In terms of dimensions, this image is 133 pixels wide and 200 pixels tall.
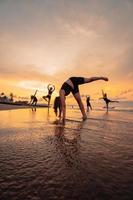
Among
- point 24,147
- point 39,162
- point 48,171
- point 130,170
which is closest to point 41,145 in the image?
point 24,147

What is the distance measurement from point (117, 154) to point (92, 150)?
457 mm

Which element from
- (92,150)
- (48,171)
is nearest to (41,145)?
(92,150)

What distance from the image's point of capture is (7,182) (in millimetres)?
2367

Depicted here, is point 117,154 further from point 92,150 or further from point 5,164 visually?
point 5,164

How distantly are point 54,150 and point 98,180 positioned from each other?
158 cm

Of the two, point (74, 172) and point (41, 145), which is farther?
point (41, 145)

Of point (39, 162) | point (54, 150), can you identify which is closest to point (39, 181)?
point (39, 162)

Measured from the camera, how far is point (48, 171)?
2.77 metres

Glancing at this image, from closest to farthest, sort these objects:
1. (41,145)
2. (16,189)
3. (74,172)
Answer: (16,189)
(74,172)
(41,145)

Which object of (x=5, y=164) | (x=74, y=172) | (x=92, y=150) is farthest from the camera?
(x=92, y=150)

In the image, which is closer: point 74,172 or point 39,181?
point 39,181

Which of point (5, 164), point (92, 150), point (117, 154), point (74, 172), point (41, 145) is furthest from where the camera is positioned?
point (41, 145)

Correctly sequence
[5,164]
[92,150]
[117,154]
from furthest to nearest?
[92,150] < [117,154] < [5,164]

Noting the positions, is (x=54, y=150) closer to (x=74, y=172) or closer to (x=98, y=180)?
(x=74, y=172)
